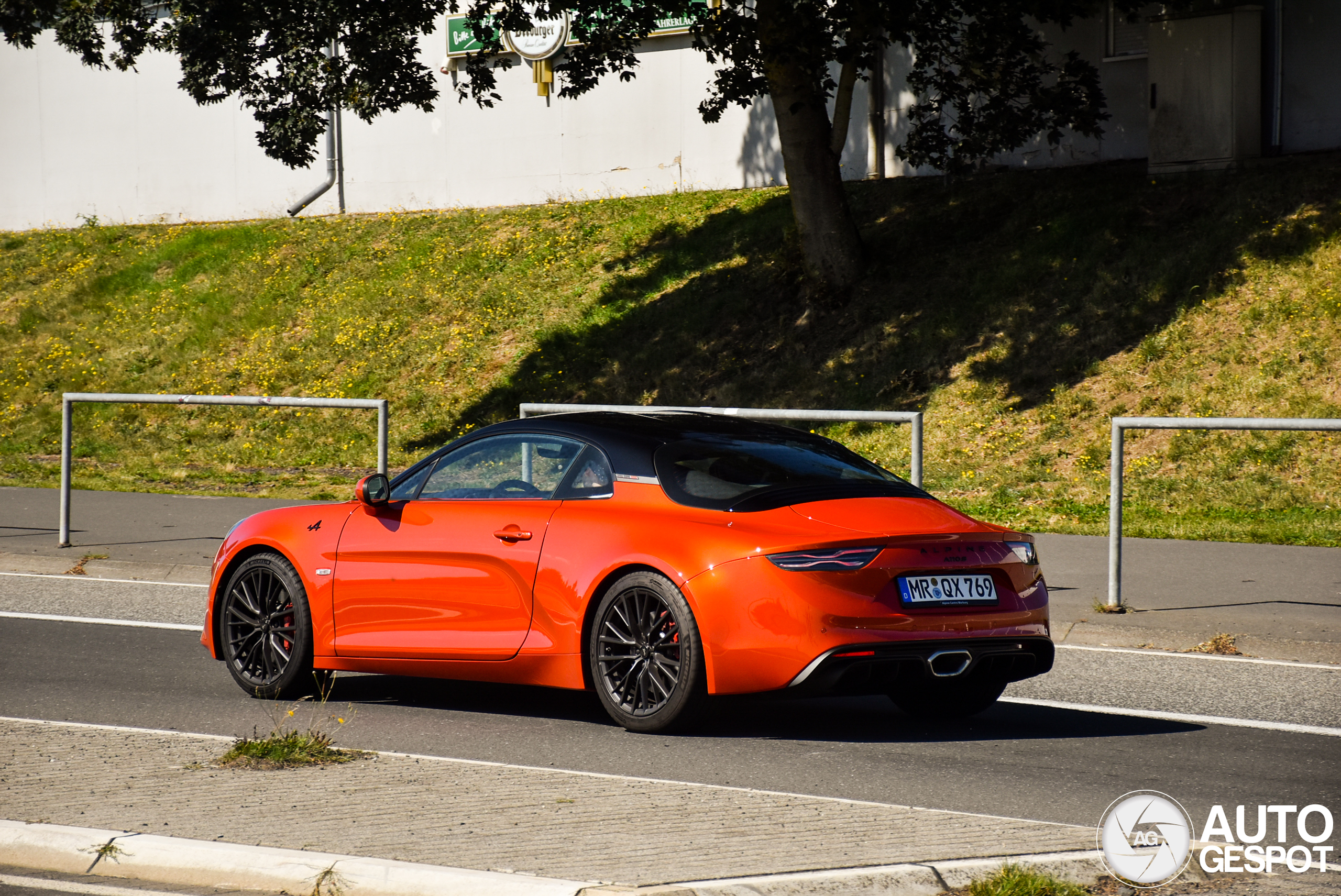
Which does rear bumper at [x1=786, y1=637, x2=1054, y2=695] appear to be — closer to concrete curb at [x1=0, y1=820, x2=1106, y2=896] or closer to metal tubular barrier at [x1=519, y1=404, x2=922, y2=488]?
concrete curb at [x1=0, y1=820, x2=1106, y2=896]

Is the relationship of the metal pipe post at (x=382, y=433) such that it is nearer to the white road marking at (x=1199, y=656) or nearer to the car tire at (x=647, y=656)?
the white road marking at (x=1199, y=656)

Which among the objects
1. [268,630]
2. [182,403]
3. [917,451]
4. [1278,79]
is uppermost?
[1278,79]

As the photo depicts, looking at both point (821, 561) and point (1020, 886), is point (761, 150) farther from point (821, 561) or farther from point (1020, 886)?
point (1020, 886)

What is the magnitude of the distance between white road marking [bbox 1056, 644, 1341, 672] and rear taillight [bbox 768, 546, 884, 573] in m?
3.52

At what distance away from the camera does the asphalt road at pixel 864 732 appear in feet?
19.2

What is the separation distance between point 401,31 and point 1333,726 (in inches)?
685

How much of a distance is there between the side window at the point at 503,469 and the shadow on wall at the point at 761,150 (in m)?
19.9

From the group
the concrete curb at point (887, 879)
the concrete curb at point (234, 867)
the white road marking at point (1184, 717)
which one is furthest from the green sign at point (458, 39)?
the concrete curb at point (887, 879)

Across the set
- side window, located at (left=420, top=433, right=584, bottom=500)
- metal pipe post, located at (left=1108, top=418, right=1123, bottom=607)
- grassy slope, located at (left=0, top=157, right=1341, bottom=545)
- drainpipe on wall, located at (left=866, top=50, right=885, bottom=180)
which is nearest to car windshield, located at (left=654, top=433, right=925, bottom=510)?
side window, located at (left=420, top=433, right=584, bottom=500)

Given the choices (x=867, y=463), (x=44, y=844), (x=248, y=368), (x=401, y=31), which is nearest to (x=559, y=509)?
(x=867, y=463)

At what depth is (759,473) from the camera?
6898 millimetres

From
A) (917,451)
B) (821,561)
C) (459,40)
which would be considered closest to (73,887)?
(821,561)

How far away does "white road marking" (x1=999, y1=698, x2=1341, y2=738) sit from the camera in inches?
277

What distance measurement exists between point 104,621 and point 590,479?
486cm
